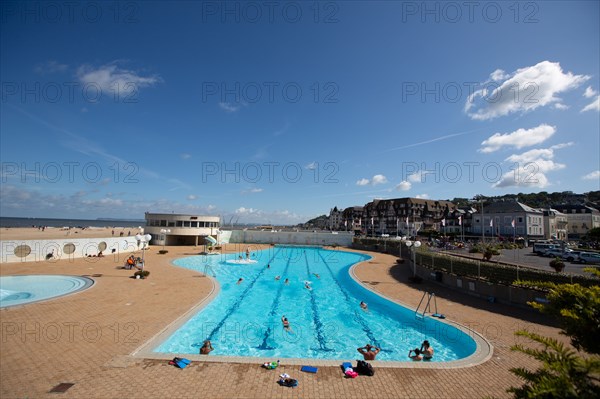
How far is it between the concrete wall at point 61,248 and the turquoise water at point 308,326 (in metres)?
19.0

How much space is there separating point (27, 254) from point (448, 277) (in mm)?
40429

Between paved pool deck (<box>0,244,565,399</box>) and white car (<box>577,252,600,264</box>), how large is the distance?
2176cm

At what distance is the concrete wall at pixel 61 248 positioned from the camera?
27797mm

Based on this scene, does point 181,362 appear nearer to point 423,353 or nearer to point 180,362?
point 180,362

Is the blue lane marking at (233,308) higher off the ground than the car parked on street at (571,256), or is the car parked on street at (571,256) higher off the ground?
the car parked on street at (571,256)

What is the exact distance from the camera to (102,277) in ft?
75.0

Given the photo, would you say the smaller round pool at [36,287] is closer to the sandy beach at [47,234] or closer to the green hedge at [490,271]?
the sandy beach at [47,234]

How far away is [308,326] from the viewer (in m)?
16.6

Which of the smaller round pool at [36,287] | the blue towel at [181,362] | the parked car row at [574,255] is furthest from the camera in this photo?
the parked car row at [574,255]

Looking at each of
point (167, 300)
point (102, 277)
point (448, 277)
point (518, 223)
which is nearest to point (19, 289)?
point (102, 277)

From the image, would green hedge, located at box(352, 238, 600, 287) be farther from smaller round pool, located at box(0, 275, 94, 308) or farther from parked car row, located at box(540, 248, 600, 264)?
smaller round pool, located at box(0, 275, 94, 308)

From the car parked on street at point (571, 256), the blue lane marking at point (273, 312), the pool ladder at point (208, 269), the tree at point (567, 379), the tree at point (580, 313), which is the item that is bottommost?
the blue lane marking at point (273, 312)

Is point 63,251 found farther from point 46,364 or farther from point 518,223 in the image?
point 518,223

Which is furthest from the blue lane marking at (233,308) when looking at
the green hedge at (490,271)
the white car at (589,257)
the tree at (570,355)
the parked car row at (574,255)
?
the parked car row at (574,255)
